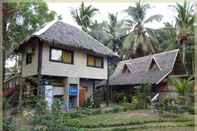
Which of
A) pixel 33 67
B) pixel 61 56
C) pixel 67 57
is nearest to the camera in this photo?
pixel 33 67

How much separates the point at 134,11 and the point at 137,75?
16.2 feet

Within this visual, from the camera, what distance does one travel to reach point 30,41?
386 inches

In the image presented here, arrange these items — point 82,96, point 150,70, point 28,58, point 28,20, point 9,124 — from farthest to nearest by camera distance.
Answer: point 150,70 → point 28,20 → point 82,96 → point 28,58 → point 9,124

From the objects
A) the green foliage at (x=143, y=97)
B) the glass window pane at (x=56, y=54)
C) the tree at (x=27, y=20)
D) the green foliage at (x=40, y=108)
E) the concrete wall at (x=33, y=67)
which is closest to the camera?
the green foliage at (x=40, y=108)

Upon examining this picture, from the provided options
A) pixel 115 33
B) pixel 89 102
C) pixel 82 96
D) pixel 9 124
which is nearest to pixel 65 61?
pixel 82 96

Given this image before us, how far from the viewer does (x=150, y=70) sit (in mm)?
13227

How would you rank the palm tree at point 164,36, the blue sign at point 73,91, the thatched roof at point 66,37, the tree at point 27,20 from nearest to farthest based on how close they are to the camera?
the thatched roof at point 66,37, the blue sign at point 73,91, the tree at point 27,20, the palm tree at point 164,36

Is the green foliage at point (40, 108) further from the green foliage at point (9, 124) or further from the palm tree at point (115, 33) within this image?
the palm tree at point (115, 33)

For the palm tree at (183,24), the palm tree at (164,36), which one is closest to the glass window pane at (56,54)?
the palm tree at (183,24)

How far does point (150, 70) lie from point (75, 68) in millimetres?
4196

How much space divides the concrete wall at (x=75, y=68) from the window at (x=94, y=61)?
0.54 feet

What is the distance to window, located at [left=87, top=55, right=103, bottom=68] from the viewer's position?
11241 millimetres

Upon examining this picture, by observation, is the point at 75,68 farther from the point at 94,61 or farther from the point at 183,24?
the point at 183,24

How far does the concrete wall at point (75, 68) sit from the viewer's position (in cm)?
945
